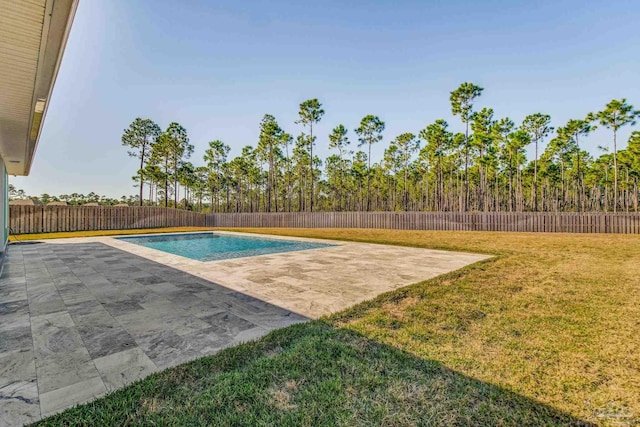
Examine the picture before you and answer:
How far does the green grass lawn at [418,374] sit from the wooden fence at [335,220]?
12.3m

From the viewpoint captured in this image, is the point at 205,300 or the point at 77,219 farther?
the point at 77,219

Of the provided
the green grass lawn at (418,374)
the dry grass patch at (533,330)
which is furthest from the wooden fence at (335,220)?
the green grass lawn at (418,374)

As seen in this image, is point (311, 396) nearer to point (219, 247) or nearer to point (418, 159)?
point (219, 247)

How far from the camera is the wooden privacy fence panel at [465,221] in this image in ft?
40.6

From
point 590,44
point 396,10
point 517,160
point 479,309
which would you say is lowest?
point 479,309

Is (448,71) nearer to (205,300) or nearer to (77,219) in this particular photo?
(205,300)

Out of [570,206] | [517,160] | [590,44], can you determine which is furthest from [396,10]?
[570,206]

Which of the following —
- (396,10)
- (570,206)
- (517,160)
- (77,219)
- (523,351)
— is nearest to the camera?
(523,351)

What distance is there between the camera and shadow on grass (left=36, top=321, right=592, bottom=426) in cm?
148

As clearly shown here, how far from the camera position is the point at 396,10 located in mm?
10555

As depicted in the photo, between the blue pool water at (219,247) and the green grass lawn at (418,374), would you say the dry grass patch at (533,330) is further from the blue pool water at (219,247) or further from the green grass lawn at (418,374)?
the blue pool water at (219,247)

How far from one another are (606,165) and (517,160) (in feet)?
46.4

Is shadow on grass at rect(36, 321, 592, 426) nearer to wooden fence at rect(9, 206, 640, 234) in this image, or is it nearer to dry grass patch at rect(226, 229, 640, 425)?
dry grass patch at rect(226, 229, 640, 425)

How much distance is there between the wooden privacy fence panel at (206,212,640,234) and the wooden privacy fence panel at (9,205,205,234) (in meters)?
5.78
